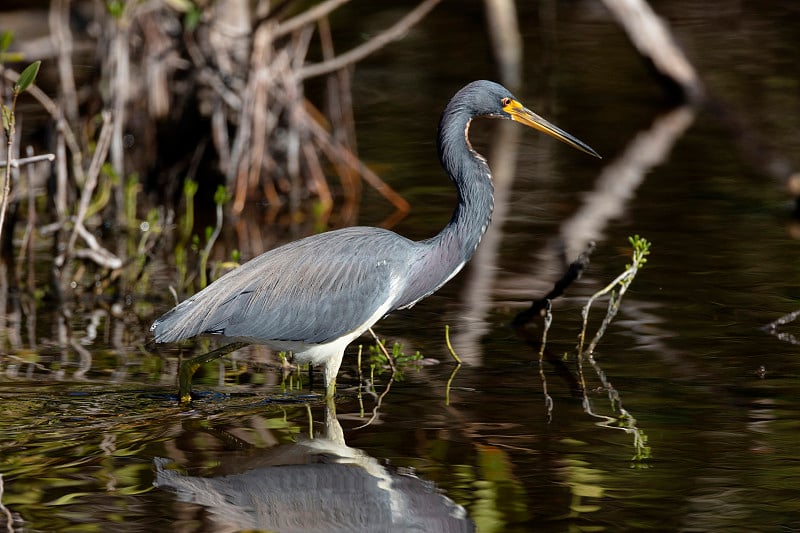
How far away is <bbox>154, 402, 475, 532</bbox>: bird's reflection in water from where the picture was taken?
17.6 ft

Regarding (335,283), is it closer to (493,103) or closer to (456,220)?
(456,220)

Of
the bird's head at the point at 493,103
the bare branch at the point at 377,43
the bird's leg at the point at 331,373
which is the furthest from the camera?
the bare branch at the point at 377,43

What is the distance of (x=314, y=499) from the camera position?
18.5 ft

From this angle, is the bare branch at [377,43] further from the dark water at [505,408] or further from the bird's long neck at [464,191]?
the bird's long neck at [464,191]

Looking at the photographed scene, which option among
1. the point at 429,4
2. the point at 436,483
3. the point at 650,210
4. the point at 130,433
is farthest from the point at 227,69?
the point at 436,483

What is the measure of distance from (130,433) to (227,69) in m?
5.53

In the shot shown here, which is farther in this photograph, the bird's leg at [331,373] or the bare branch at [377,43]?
the bare branch at [377,43]

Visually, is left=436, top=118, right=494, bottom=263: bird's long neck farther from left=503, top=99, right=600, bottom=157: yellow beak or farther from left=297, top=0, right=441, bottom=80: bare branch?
left=297, top=0, right=441, bottom=80: bare branch

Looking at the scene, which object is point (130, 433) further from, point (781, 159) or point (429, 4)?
point (781, 159)

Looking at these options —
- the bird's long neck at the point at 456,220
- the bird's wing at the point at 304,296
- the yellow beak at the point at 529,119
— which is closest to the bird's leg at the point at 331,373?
the bird's wing at the point at 304,296

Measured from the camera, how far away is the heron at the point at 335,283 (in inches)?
267

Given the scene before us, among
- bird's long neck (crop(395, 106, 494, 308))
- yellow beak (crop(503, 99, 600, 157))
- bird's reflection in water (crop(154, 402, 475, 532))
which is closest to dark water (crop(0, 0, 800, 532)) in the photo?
bird's reflection in water (crop(154, 402, 475, 532))

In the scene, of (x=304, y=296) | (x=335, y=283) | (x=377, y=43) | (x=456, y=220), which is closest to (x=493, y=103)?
(x=456, y=220)

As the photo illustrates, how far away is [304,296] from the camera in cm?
688
